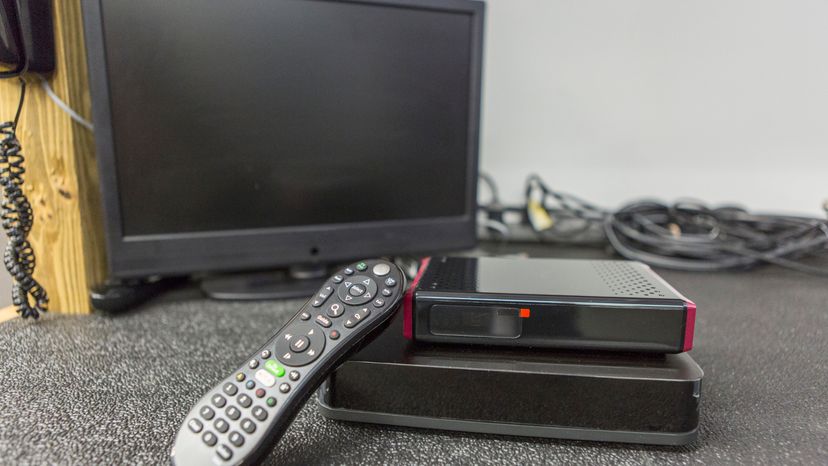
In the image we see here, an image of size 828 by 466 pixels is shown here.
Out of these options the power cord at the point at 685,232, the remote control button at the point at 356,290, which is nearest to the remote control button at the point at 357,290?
the remote control button at the point at 356,290

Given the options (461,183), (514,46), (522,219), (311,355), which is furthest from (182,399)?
(514,46)

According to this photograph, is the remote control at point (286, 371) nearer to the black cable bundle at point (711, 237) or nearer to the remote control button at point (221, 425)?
the remote control button at point (221, 425)

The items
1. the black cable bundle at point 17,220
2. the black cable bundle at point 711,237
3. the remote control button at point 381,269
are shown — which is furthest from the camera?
the black cable bundle at point 711,237

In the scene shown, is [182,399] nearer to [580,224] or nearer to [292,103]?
[292,103]

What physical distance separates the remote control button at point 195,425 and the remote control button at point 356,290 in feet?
0.44

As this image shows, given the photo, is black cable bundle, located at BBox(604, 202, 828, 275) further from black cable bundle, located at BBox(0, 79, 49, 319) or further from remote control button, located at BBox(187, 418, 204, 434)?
black cable bundle, located at BBox(0, 79, 49, 319)

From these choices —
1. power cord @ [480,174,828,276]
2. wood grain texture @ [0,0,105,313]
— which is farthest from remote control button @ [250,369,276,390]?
power cord @ [480,174,828,276]

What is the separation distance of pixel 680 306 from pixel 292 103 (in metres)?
0.49

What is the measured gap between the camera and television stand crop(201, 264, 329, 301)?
0.66 meters

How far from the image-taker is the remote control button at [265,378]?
1.10 feet

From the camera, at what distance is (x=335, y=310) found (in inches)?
14.8

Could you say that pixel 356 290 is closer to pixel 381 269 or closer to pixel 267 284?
pixel 381 269

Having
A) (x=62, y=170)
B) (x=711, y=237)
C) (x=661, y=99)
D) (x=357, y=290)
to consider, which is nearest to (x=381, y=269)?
(x=357, y=290)

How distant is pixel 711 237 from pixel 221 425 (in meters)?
0.78
